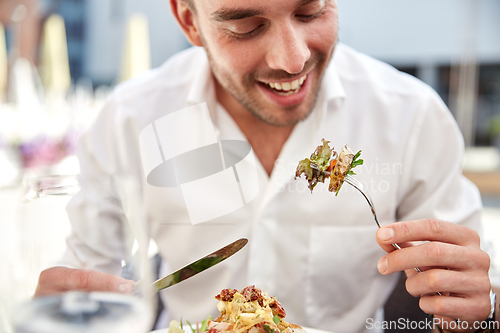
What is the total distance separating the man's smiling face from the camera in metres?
0.76

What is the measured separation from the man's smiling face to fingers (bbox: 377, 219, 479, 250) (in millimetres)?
340

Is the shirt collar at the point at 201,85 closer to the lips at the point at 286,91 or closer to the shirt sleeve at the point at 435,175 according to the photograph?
the lips at the point at 286,91

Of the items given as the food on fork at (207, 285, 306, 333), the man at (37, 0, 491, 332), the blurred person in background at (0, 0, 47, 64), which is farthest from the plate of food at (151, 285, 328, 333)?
the blurred person in background at (0, 0, 47, 64)

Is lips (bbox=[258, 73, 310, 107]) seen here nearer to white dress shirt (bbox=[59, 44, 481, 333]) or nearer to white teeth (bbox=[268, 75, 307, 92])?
white teeth (bbox=[268, 75, 307, 92])

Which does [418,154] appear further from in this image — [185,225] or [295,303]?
[185,225]

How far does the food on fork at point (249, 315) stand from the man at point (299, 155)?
300mm

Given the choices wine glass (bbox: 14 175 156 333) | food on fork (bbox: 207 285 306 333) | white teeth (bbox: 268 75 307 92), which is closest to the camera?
wine glass (bbox: 14 175 156 333)

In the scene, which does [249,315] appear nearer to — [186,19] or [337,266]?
[337,266]

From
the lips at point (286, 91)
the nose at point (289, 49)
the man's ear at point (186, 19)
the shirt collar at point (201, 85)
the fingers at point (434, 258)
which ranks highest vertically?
the man's ear at point (186, 19)

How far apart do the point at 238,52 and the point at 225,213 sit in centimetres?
38

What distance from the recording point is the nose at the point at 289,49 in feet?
2.50

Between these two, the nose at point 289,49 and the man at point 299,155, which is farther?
the man at point 299,155

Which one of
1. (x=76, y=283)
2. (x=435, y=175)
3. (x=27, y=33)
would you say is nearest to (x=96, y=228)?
(x=76, y=283)

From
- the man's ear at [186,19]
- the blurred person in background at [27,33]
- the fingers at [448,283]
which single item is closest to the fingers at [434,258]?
the fingers at [448,283]
